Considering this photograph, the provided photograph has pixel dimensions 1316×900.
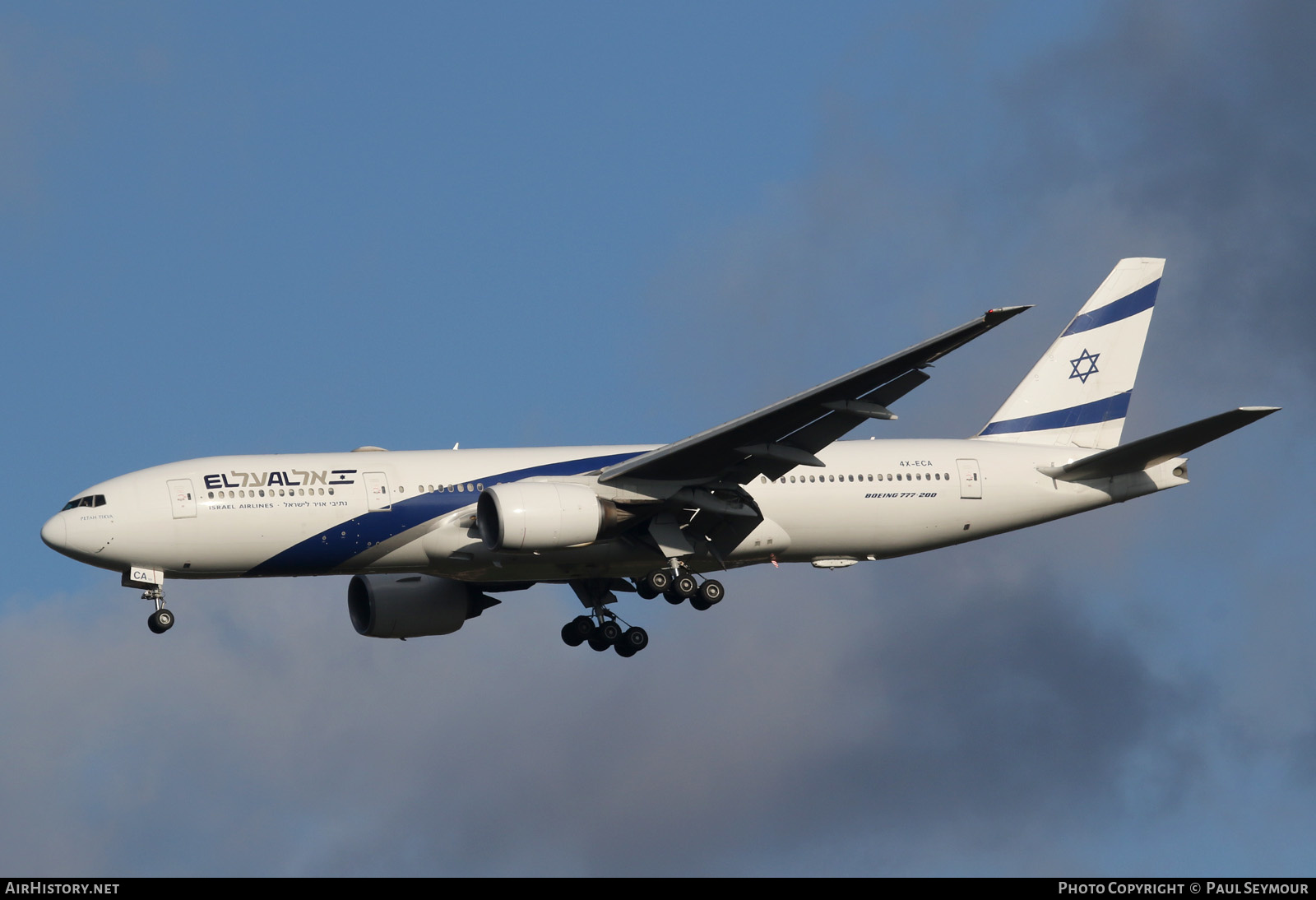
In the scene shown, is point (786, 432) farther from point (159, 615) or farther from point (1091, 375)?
point (159, 615)

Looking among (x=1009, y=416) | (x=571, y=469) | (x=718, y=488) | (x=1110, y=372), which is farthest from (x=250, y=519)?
(x=1110, y=372)

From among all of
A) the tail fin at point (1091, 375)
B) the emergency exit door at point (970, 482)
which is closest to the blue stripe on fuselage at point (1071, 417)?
the tail fin at point (1091, 375)

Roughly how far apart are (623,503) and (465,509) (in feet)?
12.0

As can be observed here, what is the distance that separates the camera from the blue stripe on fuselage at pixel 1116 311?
49719mm

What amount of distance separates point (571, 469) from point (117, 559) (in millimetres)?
10252

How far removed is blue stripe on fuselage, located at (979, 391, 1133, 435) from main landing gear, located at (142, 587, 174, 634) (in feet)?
68.3

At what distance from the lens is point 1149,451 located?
147 ft

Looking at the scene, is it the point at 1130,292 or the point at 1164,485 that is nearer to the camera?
the point at 1164,485

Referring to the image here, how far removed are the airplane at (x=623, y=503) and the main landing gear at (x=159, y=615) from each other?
0.05 metres

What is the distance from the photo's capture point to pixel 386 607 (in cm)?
4781

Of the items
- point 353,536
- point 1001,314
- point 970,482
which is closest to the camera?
point 1001,314

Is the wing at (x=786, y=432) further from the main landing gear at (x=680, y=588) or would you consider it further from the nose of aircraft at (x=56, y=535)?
the nose of aircraft at (x=56, y=535)

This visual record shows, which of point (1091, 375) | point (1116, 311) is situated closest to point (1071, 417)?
point (1091, 375)
